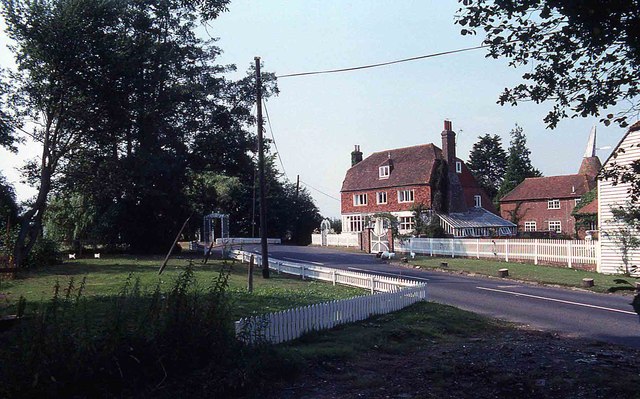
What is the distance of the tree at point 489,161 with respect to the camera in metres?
93.4

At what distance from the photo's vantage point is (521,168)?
83.4 m

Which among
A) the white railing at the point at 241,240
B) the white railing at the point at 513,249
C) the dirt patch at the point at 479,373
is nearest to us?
the dirt patch at the point at 479,373

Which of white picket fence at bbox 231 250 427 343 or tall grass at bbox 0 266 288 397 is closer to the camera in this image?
tall grass at bbox 0 266 288 397

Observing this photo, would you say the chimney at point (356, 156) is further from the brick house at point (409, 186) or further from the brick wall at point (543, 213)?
the brick wall at point (543, 213)

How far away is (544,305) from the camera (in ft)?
56.8

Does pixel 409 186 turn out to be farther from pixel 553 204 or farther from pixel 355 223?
pixel 553 204

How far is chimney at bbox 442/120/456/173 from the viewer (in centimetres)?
5241

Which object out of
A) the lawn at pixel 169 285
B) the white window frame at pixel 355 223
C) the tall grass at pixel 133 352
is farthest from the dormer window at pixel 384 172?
the tall grass at pixel 133 352

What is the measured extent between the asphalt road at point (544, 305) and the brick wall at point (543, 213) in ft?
130

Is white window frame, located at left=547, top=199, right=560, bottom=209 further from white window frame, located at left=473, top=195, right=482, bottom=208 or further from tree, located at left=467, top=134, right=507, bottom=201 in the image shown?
tree, located at left=467, top=134, right=507, bottom=201

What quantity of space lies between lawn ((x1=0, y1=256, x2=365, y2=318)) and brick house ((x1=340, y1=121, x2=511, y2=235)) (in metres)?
27.1

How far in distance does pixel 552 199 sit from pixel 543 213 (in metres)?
1.90

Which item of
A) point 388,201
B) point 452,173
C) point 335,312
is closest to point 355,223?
point 388,201

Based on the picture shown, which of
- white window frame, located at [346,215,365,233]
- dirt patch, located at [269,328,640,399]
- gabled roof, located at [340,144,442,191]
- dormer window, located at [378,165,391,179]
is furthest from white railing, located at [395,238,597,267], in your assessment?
dirt patch, located at [269,328,640,399]
